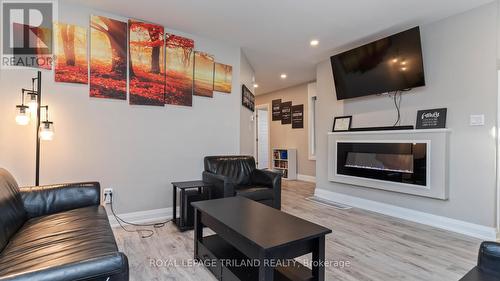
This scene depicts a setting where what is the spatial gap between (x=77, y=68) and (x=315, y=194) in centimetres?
405

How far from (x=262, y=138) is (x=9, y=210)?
638 cm

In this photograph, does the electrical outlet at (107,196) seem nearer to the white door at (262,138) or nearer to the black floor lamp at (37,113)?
the black floor lamp at (37,113)

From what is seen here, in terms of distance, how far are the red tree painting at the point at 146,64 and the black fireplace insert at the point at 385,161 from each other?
9.60 feet

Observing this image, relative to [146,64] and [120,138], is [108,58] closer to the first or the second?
[146,64]

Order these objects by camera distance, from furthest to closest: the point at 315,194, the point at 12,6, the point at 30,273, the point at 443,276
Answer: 1. the point at 315,194
2. the point at 12,6
3. the point at 443,276
4. the point at 30,273

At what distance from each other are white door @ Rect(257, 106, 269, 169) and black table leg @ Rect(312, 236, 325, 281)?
609 centimetres

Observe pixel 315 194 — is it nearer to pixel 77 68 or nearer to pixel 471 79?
pixel 471 79

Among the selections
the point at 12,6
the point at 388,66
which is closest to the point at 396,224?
the point at 388,66

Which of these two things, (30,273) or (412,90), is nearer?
(30,273)

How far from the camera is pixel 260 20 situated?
9.89 feet

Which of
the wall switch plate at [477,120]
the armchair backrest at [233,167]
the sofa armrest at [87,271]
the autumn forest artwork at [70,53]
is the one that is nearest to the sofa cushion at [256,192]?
the armchair backrest at [233,167]

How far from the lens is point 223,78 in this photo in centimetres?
376

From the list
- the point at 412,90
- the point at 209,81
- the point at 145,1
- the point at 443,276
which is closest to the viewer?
the point at 443,276

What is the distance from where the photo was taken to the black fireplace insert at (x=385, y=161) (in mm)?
3084
